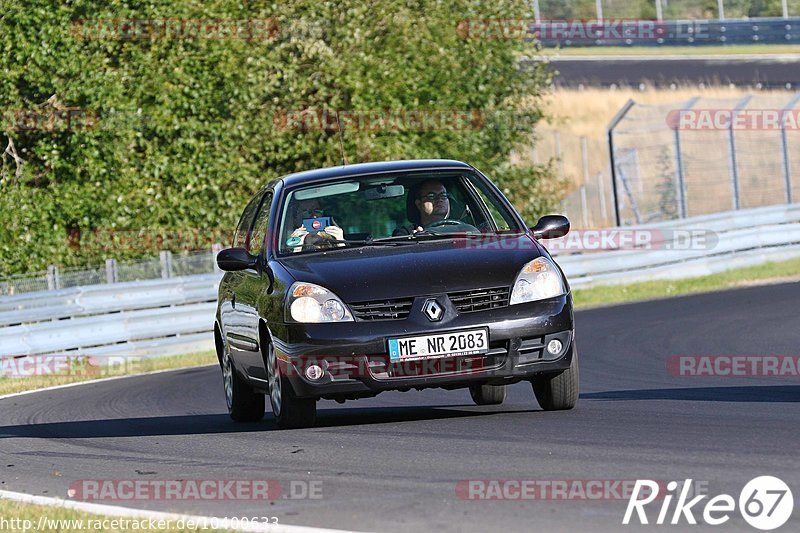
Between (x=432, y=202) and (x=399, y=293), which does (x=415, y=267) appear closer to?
(x=399, y=293)

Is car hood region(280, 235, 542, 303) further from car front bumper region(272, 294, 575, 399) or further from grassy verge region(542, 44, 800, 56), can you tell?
grassy verge region(542, 44, 800, 56)

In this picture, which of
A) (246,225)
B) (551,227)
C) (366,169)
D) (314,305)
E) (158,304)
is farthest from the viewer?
(158,304)

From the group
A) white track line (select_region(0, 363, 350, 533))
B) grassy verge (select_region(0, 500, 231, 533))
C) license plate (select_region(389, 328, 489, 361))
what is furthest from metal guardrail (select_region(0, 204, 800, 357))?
grassy verge (select_region(0, 500, 231, 533))

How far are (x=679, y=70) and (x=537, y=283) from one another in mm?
41855

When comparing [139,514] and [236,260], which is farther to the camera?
[236,260]

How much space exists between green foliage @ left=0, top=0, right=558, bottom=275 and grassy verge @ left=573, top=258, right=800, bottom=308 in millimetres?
5113

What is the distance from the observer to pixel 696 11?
58.7 meters

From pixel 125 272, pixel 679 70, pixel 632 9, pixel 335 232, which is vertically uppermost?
pixel 335 232

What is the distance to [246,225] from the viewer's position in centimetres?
1152

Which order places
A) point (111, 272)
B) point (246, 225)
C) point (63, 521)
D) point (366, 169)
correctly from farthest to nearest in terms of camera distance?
point (111, 272) → point (246, 225) → point (366, 169) → point (63, 521)

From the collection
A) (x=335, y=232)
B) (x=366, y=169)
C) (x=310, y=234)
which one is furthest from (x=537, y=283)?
(x=366, y=169)

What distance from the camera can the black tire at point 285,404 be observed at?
9.36 meters

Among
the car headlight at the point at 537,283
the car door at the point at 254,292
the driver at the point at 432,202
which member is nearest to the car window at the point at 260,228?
the car door at the point at 254,292

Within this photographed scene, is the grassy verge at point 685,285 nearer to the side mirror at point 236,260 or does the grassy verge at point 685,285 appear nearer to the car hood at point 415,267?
the side mirror at point 236,260
